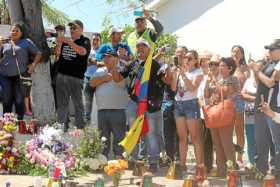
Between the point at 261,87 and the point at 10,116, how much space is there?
3464 millimetres

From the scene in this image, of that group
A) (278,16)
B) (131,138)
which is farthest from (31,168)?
(278,16)

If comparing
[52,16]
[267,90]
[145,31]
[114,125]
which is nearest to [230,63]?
[267,90]

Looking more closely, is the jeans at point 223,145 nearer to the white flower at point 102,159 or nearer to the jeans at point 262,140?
the jeans at point 262,140

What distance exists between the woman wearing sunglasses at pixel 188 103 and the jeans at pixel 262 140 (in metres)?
0.79

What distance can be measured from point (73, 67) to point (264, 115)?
345 cm

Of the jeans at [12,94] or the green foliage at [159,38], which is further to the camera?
the green foliage at [159,38]

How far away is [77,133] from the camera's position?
7918mm

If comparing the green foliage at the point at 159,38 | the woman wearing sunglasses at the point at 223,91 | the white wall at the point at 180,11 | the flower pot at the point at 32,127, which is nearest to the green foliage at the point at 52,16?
the white wall at the point at 180,11

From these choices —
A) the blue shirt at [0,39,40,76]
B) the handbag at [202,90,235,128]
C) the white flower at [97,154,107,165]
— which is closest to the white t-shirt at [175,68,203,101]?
the handbag at [202,90,235,128]

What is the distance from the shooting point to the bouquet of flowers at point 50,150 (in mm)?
6836

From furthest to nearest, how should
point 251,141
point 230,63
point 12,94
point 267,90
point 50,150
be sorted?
point 12,94
point 251,141
point 230,63
point 267,90
point 50,150

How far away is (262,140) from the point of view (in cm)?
732

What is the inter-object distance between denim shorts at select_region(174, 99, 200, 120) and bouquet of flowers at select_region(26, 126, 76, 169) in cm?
164

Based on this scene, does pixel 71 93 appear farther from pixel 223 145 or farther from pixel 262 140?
pixel 262 140
